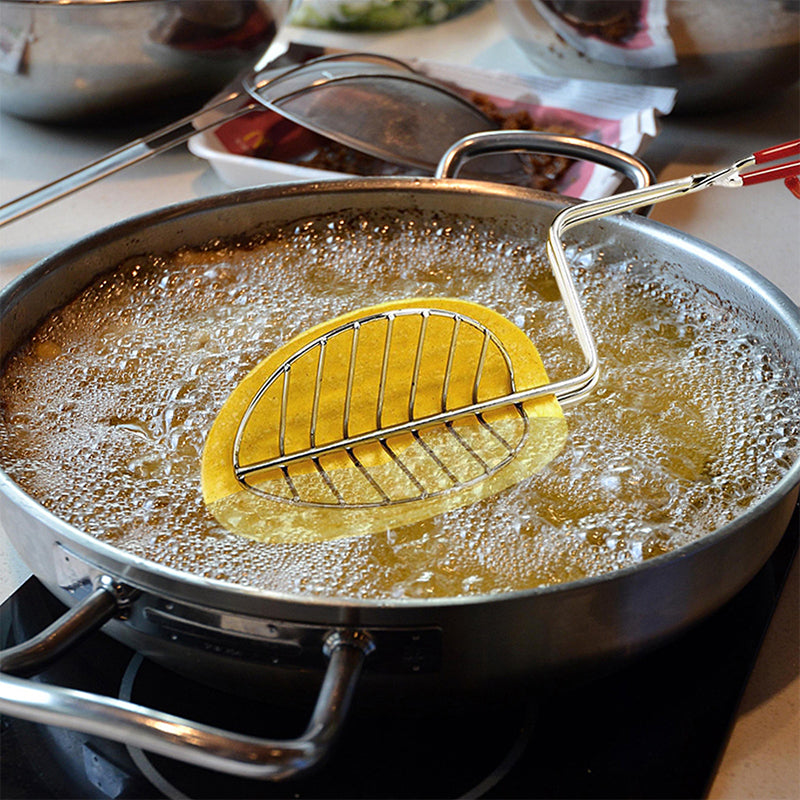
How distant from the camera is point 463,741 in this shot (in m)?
0.39

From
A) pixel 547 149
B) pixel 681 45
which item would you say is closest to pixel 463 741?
pixel 547 149

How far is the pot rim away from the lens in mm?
320

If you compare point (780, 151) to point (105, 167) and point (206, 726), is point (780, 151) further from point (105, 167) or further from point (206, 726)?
point (105, 167)

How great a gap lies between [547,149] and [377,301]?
15cm

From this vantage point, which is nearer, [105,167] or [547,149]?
[547,149]

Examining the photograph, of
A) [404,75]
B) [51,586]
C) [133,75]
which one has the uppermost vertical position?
[133,75]

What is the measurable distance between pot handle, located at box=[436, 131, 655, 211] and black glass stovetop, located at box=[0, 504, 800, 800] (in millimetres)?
302

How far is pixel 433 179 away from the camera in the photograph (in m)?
0.60

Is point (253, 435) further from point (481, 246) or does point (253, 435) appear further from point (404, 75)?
point (404, 75)

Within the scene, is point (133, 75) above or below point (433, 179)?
above

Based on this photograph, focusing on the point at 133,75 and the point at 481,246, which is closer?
the point at 481,246

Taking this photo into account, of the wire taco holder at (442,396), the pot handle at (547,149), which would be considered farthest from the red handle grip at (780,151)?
the pot handle at (547,149)

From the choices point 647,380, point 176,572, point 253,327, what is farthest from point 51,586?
point 647,380

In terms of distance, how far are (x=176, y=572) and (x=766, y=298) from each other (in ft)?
1.08
